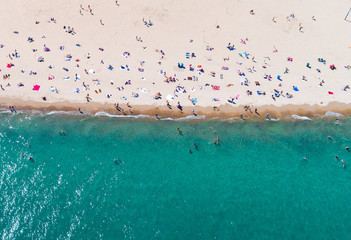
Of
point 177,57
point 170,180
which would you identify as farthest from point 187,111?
point 170,180

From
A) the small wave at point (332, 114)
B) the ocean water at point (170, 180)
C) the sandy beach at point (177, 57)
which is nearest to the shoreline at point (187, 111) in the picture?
the small wave at point (332, 114)

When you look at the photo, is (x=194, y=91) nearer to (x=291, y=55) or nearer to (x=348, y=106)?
(x=291, y=55)

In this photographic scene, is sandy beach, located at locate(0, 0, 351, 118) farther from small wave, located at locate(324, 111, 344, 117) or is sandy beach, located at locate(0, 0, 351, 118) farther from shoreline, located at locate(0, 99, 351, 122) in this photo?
small wave, located at locate(324, 111, 344, 117)

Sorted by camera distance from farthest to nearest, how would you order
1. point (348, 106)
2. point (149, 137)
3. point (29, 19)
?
point (29, 19)
point (348, 106)
point (149, 137)

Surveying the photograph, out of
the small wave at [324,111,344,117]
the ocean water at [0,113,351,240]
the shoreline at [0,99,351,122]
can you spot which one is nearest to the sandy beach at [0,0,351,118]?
the shoreline at [0,99,351,122]

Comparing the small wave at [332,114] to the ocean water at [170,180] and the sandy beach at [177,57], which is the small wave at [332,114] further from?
the ocean water at [170,180]

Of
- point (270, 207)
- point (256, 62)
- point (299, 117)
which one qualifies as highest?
point (256, 62)

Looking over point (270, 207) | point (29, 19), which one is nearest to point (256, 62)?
point (270, 207)
